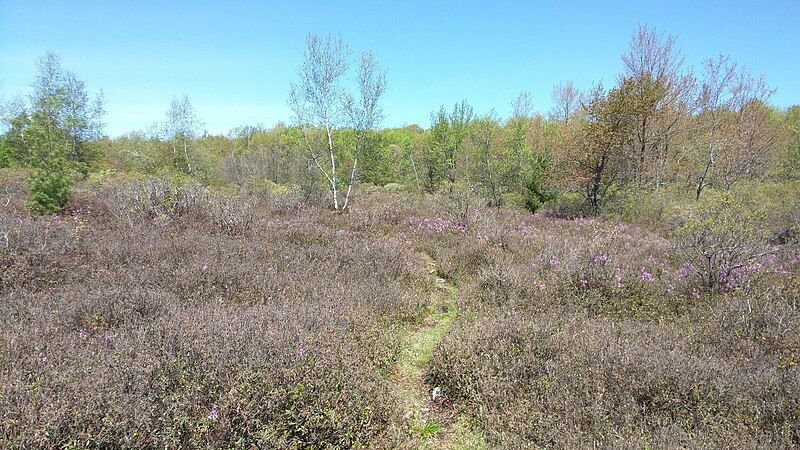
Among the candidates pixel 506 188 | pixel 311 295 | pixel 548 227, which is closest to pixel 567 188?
pixel 506 188

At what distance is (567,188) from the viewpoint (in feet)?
63.9

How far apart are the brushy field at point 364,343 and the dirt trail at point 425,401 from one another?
149mm

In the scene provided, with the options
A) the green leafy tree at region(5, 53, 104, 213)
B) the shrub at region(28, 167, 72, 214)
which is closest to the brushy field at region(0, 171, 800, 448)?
the shrub at region(28, 167, 72, 214)

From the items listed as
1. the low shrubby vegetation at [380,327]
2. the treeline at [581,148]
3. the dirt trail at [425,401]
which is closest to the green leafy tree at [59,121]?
the treeline at [581,148]

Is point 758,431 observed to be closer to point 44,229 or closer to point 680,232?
point 680,232

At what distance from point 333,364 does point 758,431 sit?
3858mm

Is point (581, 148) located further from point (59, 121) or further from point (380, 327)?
point (59, 121)

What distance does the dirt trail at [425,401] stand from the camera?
3.84 meters

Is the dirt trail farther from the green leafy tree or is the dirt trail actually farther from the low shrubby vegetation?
the green leafy tree

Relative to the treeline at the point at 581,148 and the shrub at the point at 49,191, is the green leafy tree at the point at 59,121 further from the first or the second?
the shrub at the point at 49,191

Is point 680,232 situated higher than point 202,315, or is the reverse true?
point 680,232

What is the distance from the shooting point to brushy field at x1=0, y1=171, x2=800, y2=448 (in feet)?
10.5

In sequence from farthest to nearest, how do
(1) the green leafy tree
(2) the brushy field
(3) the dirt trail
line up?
(1) the green leafy tree, (3) the dirt trail, (2) the brushy field

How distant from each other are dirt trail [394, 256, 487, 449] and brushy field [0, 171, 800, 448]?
0.49 ft
